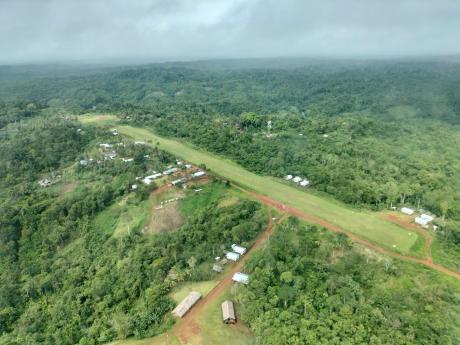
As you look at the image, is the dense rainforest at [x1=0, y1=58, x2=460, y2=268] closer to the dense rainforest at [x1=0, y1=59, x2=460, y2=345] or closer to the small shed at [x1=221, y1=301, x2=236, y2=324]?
the dense rainforest at [x1=0, y1=59, x2=460, y2=345]

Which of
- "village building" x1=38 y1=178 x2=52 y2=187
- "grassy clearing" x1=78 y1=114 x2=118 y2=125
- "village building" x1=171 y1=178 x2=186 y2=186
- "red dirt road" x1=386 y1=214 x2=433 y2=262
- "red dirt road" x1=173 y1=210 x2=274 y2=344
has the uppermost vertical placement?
"grassy clearing" x1=78 y1=114 x2=118 y2=125

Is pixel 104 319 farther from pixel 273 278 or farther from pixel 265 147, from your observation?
pixel 265 147

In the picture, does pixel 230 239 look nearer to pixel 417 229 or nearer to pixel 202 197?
pixel 202 197

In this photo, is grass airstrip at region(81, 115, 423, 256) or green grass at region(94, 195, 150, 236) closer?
grass airstrip at region(81, 115, 423, 256)

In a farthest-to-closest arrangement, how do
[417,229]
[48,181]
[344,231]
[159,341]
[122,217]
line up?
[48,181] < [122,217] < [417,229] < [344,231] < [159,341]

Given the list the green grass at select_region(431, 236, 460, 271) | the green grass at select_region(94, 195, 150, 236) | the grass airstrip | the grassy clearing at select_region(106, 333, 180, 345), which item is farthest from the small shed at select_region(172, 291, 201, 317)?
the green grass at select_region(431, 236, 460, 271)

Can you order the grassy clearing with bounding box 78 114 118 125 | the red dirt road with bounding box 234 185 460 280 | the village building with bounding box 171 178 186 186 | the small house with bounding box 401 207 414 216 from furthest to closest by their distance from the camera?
the grassy clearing with bounding box 78 114 118 125
the village building with bounding box 171 178 186 186
the small house with bounding box 401 207 414 216
the red dirt road with bounding box 234 185 460 280

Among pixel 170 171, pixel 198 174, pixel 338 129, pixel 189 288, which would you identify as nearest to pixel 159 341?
pixel 189 288
